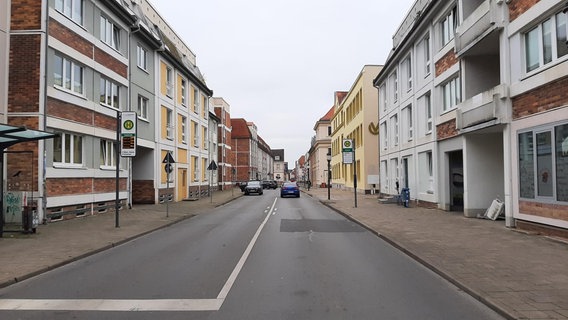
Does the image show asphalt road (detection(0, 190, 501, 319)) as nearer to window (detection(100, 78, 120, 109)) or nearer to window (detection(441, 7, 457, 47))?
window (detection(100, 78, 120, 109))

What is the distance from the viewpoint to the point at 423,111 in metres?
22.9

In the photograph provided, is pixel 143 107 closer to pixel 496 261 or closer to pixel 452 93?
pixel 452 93

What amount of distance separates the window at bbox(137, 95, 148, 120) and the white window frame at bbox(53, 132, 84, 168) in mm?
7096

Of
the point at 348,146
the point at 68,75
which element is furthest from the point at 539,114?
the point at 68,75

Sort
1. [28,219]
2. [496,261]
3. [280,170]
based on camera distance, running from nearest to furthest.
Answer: [496,261] < [28,219] < [280,170]

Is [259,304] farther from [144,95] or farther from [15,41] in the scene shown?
[144,95]

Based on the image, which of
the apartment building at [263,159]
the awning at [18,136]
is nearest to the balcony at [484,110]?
the awning at [18,136]

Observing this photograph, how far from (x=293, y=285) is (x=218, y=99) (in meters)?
53.0

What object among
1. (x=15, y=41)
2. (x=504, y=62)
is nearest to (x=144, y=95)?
(x=15, y=41)

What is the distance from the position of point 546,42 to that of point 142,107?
20.2 m

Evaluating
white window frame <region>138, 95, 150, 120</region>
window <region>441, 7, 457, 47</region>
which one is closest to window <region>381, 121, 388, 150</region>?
window <region>441, 7, 457, 47</region>

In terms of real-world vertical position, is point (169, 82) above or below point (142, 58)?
below

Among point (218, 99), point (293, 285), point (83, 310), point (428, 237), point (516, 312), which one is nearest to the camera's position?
point (516, 312)

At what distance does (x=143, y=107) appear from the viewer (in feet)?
84.4
